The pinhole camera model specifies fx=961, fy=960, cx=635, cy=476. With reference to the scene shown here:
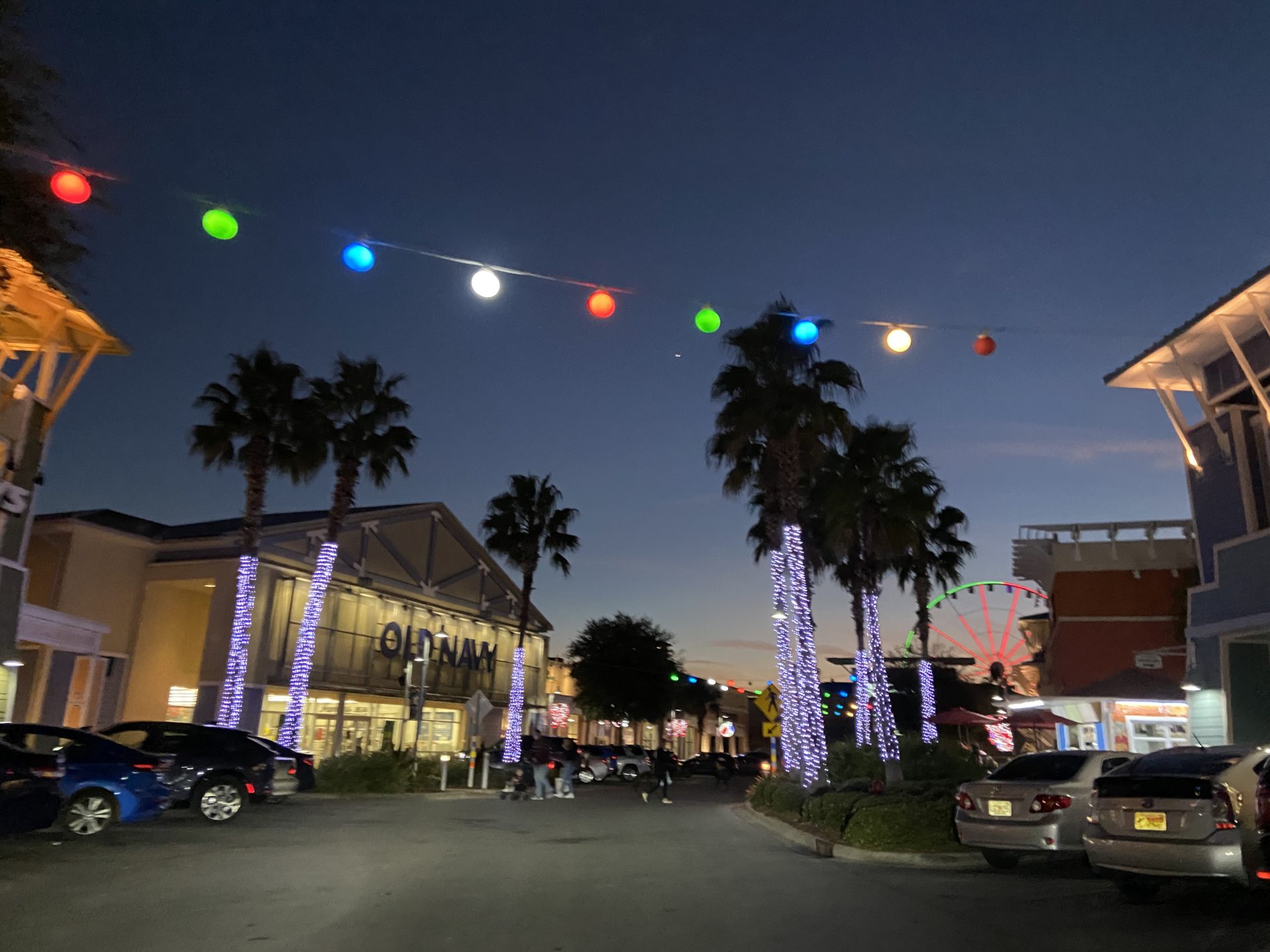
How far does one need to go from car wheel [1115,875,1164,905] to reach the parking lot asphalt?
0.12 metres

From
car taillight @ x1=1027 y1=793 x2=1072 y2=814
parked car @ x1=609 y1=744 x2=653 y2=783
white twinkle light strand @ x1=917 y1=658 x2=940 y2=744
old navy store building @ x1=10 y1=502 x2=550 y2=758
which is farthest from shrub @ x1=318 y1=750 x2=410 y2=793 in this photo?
white twinkle light strand @ x1=917 y1=658 x2=940 y2=744

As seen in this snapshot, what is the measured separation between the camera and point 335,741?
1378 inches

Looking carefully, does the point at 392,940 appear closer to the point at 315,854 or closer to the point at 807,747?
the point at 315,854

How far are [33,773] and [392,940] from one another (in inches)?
256

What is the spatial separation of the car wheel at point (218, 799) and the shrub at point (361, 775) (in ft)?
28.9

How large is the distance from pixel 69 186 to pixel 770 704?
65.7ft

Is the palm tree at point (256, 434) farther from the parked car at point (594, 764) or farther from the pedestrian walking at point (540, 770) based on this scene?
the parked car at point (594, 764)

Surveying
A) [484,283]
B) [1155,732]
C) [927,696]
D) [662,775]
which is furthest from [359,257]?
[927,696]

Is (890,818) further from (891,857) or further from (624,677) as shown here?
(624,677)

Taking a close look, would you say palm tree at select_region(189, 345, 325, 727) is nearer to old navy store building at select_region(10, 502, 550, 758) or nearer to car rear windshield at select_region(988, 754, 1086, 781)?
old navy store building at select_region(10, 502, 550, 758)

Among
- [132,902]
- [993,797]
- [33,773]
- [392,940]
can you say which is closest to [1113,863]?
[993,797]

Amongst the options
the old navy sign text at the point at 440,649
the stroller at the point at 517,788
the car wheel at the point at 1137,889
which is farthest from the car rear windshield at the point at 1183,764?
the old navy sign text at the point at 440,649

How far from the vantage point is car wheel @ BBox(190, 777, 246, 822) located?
1571cm

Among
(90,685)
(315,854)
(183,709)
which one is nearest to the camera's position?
(315,854)
